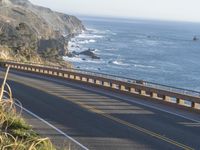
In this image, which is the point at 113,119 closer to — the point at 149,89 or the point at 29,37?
the point at 149,89

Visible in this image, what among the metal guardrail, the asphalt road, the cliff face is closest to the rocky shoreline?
the cliff face

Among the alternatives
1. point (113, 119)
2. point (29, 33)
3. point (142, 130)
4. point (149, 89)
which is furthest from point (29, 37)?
point (142, 130)

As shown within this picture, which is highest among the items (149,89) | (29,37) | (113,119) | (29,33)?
(113,119)

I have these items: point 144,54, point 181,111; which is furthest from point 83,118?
point 144,54

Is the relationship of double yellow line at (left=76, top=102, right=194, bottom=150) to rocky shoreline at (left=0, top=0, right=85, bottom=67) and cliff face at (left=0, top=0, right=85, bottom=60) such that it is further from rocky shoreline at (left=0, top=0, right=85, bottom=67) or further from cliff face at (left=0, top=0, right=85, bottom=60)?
cliff face at (left=0, top=0, right=85, bottom=60)

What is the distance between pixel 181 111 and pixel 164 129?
459 cm

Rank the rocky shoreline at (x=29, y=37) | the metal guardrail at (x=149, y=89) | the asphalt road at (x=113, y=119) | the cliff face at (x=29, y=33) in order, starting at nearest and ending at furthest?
the asphalt road at (x=113, y=119)
the metal guardrail at (x=149, y=89)
the rocky shoreline at (x=29, y=37)
the cliff face at (x=29, y=33)

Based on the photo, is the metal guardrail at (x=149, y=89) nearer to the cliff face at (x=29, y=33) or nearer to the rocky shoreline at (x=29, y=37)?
the rocky shoreline at (x=29, y=37)

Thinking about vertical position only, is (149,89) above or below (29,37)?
above

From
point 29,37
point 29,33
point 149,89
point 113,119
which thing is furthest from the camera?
point 29,33

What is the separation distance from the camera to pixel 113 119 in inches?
771

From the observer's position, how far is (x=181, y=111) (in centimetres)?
2241

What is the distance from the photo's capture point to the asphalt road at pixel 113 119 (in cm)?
1570

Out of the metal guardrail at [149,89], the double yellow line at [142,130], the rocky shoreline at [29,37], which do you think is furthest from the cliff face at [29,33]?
the double yellow line at [142,130]
